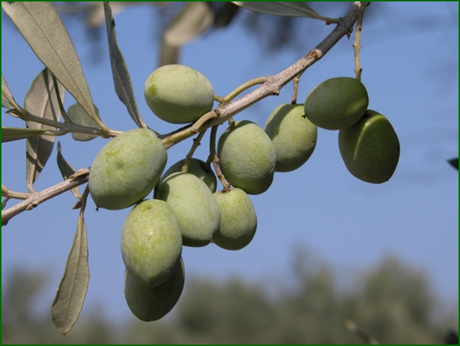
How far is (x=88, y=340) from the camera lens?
14062 mm

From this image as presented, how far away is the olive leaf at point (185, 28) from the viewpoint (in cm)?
247

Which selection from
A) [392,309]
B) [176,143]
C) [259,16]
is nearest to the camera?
[176,143]

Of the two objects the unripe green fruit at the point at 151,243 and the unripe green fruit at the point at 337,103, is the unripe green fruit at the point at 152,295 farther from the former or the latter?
the unripe green fruit at the point at 337,103

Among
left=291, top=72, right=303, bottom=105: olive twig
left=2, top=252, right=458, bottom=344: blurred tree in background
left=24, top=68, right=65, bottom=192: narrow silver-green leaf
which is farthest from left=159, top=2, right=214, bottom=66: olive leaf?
left=2, top=252, right=458, bottom=344: blurred tree in background

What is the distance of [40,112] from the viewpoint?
39.7 inches

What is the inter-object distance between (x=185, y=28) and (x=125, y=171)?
200 cm

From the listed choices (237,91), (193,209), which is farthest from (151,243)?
(237,91)

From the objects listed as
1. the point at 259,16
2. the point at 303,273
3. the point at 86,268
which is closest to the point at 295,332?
the point at 303,273

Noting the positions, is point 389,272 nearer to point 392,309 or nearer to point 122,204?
point 392,309

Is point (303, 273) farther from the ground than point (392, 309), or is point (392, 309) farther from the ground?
point (303, 273)

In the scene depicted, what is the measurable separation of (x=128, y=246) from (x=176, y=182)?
12 centimetres

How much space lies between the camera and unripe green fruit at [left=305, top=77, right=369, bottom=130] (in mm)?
811

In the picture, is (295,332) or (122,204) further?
(295,332)

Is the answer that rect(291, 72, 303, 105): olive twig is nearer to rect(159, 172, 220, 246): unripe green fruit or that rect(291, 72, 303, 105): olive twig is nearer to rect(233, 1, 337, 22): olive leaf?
rect(233, 1, 337, 22): olive leaf
